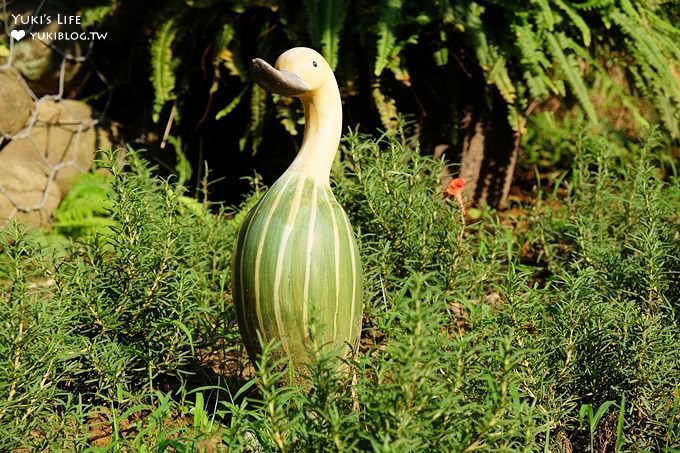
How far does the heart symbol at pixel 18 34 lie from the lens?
4.38 metres

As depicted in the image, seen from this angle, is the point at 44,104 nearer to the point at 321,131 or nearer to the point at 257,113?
the point at 257,113

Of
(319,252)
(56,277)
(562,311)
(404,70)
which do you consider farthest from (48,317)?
(404,70)

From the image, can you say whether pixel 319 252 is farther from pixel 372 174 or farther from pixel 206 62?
pixel 206 62

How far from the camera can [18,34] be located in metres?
4.39

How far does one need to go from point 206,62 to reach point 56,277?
6.81 ft

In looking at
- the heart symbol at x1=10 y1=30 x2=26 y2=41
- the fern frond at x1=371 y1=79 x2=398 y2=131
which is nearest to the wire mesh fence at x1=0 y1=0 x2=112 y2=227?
the heart symbol at x1=10 y1=30 x2=26 y2=41

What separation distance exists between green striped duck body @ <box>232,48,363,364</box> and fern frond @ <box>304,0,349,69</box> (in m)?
1.41

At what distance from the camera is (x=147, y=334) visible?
8.03ft

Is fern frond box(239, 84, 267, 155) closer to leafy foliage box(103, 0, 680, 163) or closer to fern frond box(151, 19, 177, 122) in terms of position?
leafy foliage box(103, 0, 680, 163)

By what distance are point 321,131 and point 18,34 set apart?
2.71m

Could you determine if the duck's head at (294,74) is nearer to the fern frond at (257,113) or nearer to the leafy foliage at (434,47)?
the leafy foliage at (434,47)

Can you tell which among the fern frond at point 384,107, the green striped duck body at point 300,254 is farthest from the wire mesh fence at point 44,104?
the green striped duck body at point 300,254

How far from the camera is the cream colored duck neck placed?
227 cm

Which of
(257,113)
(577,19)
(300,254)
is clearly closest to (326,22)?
(257,113)
